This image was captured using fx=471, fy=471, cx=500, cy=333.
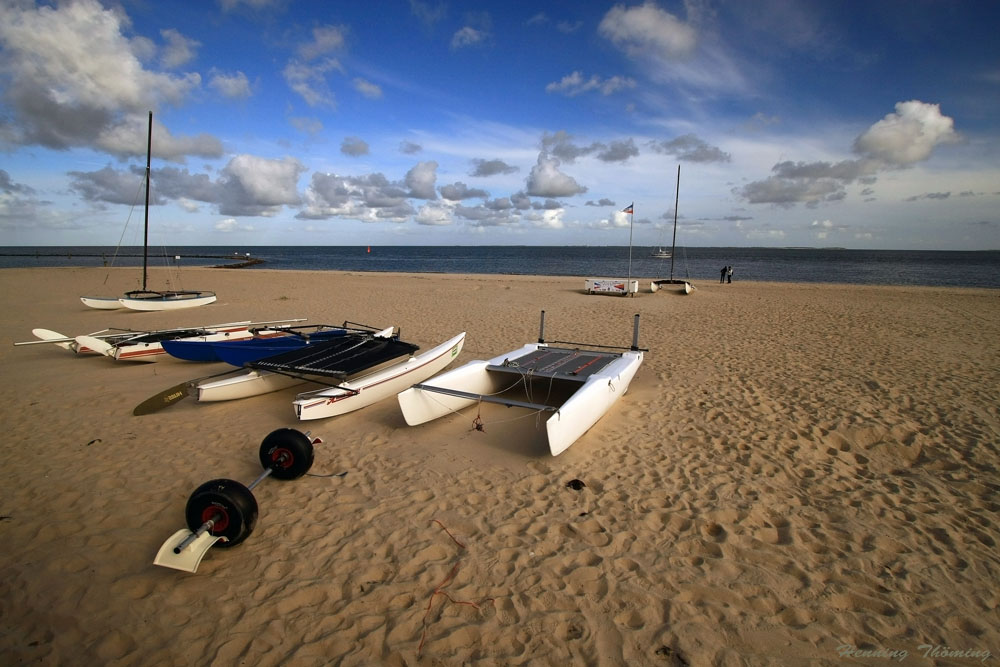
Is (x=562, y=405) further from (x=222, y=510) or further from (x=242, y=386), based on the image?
(x=242, y=386)

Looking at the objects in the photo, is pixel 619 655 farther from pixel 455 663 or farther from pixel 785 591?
pixel 785 591

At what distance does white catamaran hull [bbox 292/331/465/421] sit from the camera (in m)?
5.96

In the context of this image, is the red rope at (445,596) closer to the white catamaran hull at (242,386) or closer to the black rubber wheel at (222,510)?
the black rubber wheel at (222,510)

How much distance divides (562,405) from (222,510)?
10.8 ft

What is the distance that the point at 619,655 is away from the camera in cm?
269

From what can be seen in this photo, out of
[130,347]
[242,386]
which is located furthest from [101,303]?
[242,386]

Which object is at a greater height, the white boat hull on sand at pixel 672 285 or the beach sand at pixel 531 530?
the white boat hull on sand at pixel 672 285

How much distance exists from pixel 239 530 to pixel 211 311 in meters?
14.5

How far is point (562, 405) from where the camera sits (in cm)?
525

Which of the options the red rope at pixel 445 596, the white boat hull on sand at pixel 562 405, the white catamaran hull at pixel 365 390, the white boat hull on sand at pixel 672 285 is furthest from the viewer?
the white boat hull on sand at pixel 672 285

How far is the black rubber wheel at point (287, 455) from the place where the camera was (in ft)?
15.0

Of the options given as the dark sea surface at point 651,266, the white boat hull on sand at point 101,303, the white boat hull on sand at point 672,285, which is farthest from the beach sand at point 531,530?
the dark sea surface at point 651,266

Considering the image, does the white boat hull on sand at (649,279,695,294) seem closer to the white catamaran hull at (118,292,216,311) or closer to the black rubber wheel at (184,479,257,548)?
the white catamaran hull at (118,292,216,311)

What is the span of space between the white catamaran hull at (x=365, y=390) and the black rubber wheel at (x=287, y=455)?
4.16 feet
